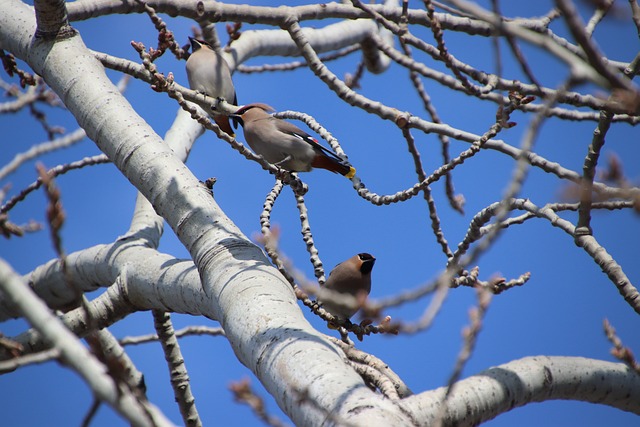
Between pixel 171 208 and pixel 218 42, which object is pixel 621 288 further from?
pixel 218 42

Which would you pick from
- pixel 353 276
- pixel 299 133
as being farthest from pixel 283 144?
pixel 353 276

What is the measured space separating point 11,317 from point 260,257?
2.19 metres

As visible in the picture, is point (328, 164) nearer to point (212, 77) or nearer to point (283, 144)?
point (283, 144)

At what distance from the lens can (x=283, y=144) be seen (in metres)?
3.98

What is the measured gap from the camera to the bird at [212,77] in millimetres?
4117

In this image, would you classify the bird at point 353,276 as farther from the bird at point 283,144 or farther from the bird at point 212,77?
the bird at point 212,77

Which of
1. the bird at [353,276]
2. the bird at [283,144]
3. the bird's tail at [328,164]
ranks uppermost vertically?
the bird at [283,144]

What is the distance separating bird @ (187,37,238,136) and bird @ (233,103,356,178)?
121 millimetres

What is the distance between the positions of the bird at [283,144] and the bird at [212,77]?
0.40ft

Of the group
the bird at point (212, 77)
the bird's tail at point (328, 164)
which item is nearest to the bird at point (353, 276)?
the bird's tail at point (328, 164)

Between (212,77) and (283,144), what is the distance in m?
0.61

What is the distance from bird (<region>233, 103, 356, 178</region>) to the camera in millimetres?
3902

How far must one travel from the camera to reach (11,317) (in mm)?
3920

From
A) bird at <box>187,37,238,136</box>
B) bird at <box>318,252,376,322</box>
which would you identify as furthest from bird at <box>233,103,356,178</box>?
bird at <box>318,252,376,322</box>
